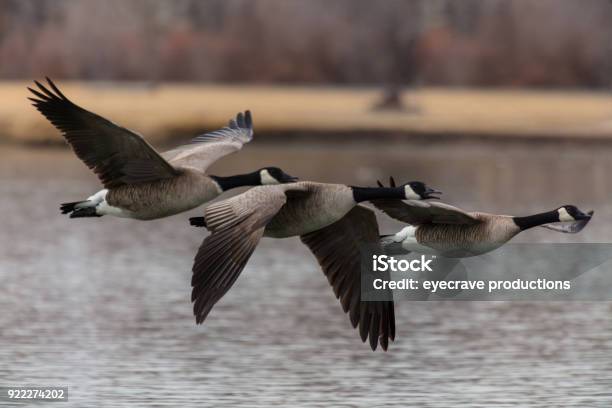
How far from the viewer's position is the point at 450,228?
47.9 feet

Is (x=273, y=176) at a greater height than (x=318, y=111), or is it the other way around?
(x=273, y=176)

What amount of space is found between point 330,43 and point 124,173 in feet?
158

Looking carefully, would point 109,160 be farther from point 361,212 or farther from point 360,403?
point 360,403

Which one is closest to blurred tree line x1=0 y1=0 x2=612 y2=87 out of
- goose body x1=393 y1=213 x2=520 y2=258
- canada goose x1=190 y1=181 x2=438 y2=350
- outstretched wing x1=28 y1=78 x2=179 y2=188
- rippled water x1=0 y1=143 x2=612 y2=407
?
rippled water x1=0 y1=143 x2=612 y2=407

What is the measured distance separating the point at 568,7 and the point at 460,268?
5000cm

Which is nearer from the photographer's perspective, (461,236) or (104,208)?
(104,208)

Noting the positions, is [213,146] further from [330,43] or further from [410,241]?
[330,43]

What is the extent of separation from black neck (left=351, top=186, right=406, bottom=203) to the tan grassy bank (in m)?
34.0

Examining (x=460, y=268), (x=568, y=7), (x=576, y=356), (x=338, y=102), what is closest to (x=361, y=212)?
(x=460, y=268)

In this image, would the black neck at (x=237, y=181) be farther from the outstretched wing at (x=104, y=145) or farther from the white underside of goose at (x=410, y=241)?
the white underside of goose at (x=410, y=241)

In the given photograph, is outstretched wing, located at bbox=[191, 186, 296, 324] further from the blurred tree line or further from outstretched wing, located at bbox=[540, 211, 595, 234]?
the blurred tree line

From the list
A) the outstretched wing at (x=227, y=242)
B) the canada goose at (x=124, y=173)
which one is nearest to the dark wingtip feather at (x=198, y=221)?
the outstretched wing at (x=227, y=242)

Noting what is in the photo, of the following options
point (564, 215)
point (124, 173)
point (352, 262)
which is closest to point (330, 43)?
point (564, 215)

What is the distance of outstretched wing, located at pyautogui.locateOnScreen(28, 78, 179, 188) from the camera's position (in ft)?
46.0
